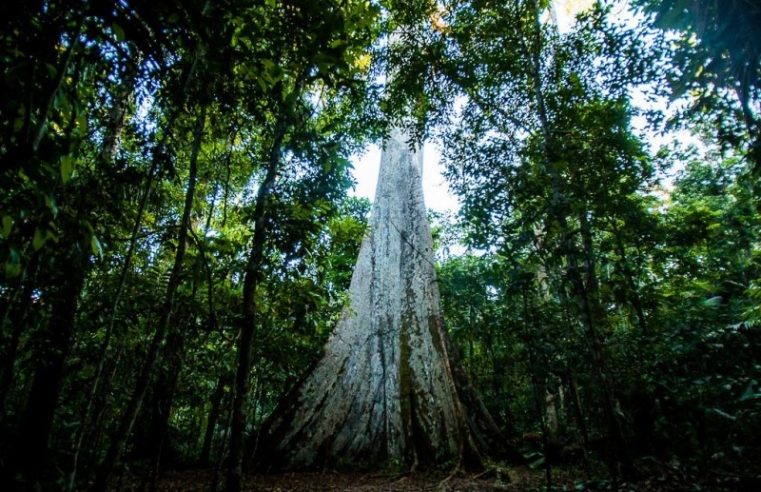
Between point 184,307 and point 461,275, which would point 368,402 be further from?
point 461,275

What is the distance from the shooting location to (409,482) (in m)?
4.36

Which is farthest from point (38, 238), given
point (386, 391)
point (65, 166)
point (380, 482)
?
point (386, 391)

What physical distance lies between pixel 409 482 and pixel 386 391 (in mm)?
1234

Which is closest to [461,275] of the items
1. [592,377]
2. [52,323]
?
[592,377]

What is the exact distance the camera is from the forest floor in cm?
403

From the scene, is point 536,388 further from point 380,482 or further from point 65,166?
point 65,166

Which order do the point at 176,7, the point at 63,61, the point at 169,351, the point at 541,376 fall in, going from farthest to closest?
the point at 541,376 < the point at 169,351 < the point at 176,7 < the point at 63,61

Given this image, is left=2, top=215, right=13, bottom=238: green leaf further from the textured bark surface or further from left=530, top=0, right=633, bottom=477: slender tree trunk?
the textured bark surface

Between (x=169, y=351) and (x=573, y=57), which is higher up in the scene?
(x=573, y=57)

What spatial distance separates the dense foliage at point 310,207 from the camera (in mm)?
1938

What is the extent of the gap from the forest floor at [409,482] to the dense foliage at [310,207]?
14.1 inches

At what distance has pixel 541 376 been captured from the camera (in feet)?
14.3

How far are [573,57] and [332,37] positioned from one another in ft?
13.4

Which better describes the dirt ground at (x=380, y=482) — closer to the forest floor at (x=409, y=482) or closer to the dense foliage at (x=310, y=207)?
the forest floor at (x=409, y=482)
